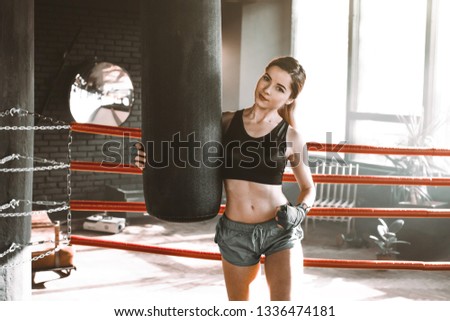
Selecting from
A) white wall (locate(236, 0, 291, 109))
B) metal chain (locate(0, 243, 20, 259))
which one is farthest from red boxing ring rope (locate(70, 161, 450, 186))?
white wall (locate(236, 0, 291, 109))

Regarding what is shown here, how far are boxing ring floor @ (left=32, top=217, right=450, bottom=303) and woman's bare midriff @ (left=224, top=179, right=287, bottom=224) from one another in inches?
81.7

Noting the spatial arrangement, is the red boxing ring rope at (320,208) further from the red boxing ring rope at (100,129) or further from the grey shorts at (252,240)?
the grey shorts at (252,240)

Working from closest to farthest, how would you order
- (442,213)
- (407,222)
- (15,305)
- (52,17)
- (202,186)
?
(202,186), (15,305), (442,213), (407,222), (52,17)

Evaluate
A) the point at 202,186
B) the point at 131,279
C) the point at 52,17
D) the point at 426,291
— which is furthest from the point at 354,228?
the point at 202,186

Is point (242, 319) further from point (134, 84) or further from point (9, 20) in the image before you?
point (134, 84)

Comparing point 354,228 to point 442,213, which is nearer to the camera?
point 442,213

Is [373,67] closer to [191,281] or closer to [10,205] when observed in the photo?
[191,281]

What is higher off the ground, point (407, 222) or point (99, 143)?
point (99, 143)

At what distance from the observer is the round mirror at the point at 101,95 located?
724cm

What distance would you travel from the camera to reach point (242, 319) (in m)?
2.45

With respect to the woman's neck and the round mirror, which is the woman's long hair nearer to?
the woman's neck

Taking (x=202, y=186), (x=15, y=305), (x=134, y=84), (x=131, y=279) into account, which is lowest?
(x=131, y=279)

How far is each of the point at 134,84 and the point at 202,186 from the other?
5663 mm

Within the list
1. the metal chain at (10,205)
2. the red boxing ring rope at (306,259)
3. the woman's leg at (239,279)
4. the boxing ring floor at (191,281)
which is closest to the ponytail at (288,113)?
the woman's leg at (239,279)
